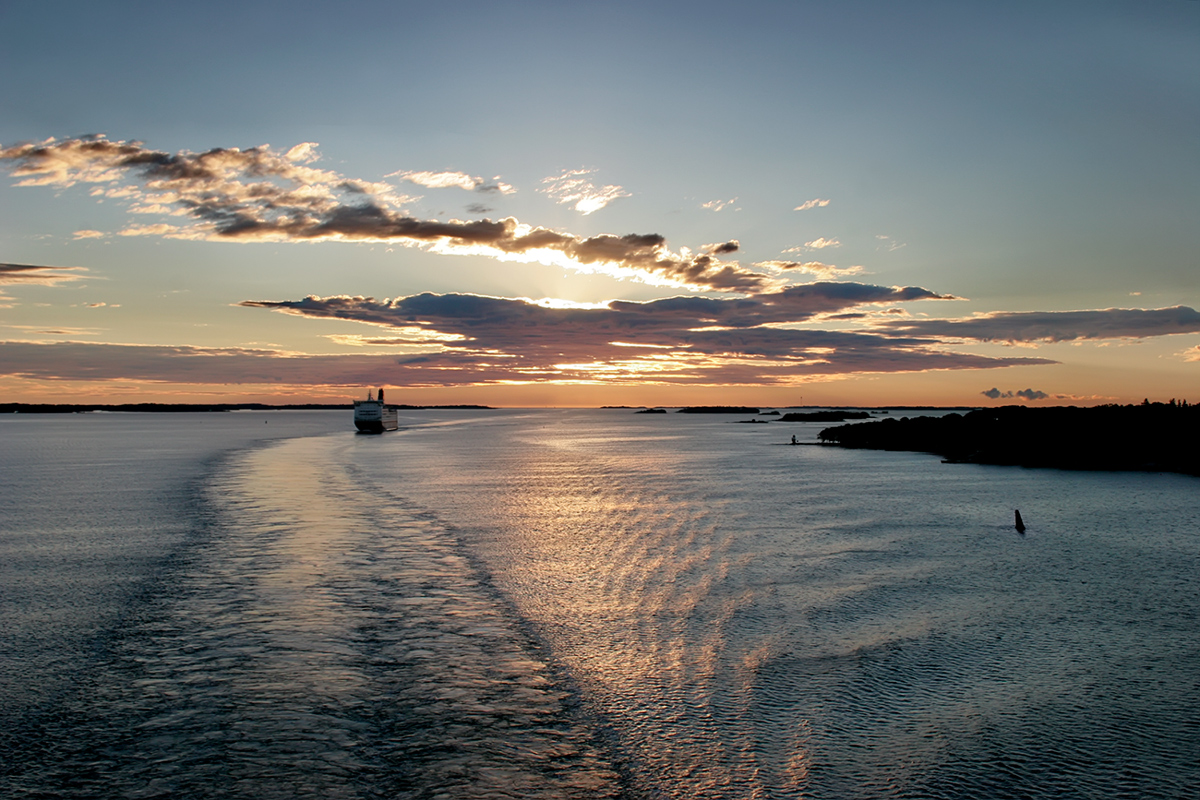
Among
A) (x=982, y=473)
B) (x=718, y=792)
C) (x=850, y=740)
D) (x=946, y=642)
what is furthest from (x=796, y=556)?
(x=982, y=473)

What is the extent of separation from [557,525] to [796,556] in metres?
8.75

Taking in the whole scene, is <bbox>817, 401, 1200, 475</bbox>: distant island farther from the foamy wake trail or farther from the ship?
the ship

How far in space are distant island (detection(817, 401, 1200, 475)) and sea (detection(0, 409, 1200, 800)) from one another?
24.8 meters

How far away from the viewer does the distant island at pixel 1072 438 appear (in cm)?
4766

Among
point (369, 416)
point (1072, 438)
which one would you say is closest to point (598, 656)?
point (1072, 438)

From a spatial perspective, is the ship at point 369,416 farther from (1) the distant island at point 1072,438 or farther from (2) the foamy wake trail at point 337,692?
(2) the foamy wake trail at point 337,692

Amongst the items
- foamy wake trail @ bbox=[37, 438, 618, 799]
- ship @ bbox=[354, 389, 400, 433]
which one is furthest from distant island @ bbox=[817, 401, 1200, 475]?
ship @ bbox=[354, 389, 400, 433]

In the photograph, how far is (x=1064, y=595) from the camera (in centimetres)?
1538

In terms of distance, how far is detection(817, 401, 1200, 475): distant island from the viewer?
47.7 m

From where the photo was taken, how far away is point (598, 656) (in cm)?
1142

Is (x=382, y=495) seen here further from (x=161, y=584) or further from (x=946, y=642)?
(x=946, y=642)

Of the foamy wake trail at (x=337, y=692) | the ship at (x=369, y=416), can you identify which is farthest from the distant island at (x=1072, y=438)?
the ship at (x=369, y=416)

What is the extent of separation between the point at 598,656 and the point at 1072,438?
173 feet

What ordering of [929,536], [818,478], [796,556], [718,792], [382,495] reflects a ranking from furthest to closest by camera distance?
[818,478], [382,495], [929,536], [796,556], [718,792]
